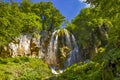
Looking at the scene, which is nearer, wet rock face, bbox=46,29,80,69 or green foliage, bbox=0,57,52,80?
green foliage, bbox=0,57,52,80

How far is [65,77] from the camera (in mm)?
16438

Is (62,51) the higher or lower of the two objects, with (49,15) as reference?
lower

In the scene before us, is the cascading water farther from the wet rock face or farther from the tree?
the tree

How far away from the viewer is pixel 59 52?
32094 millimetres

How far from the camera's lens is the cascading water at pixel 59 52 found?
31.2 m

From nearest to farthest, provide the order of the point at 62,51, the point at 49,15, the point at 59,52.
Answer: the point at 62,51 < the point at 59,52 < the point at 49,15

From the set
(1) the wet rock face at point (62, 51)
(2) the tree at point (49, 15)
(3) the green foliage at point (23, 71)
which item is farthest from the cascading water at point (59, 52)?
(2) the tree at point (49, 15)

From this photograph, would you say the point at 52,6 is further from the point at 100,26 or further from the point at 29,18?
the point at 100,26

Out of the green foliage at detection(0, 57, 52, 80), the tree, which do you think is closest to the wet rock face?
the green foliage at detection(0, 57, 52, 80)

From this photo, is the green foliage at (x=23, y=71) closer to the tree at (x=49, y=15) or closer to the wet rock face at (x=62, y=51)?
the wet rock face at (x=62, y=51)

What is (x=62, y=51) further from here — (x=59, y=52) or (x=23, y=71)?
(x=23, y=71)

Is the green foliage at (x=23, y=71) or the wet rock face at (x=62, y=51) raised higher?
the wet rock face at (x=62, y=51)

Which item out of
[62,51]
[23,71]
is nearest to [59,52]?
[62,51]

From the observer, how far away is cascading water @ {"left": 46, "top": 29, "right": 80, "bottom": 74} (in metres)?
31.2
